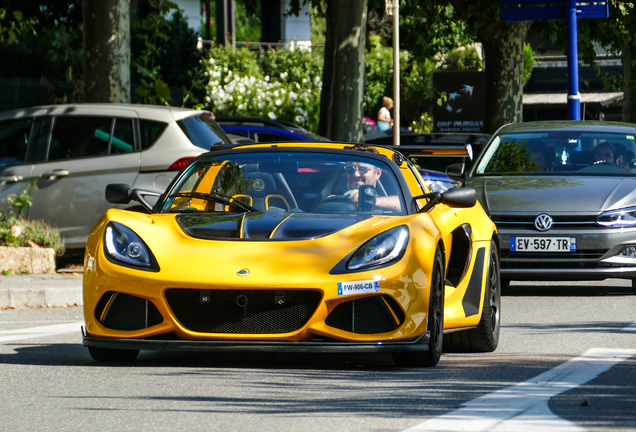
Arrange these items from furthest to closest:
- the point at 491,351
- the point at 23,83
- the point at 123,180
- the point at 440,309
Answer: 1. the point at 23,83
2. the point at 123,180
3. the point at 491,351
4. the point at 440,309

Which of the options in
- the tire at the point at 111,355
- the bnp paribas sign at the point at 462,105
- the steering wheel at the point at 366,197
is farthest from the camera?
the bnp paribas sign at the point at 462,105

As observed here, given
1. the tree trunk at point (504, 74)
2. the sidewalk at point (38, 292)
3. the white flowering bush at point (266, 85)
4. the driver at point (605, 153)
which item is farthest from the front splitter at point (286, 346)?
the white flowering bush at point (266, 85)

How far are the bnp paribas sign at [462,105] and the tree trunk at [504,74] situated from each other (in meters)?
5.52

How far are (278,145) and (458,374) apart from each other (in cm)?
205

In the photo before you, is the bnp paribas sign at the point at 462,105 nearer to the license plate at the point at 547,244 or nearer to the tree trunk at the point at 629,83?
the tree trunk at the point at 629,83

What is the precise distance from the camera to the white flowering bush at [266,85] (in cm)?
3058

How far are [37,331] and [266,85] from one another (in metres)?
23.3

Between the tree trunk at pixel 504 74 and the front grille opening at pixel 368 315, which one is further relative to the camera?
the tree trunk at pixel 504 74

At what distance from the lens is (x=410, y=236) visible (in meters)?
6.07

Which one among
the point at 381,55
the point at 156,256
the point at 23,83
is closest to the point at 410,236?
the point at 156,256

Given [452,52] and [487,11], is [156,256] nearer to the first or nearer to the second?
[487,11]

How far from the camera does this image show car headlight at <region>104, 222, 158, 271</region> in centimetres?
604

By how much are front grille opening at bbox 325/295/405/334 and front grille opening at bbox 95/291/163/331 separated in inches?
36.5

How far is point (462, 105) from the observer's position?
28875 millimetres
